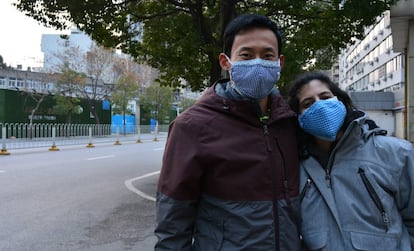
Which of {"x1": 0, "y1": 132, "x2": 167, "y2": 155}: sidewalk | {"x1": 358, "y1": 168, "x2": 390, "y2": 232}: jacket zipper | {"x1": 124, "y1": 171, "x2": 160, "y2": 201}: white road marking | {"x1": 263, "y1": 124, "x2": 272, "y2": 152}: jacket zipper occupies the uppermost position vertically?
{"x1": 263, "y1": 124, "x2": 272, "y2": 152}: jacket zipper

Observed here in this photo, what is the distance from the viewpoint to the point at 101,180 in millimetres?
10109

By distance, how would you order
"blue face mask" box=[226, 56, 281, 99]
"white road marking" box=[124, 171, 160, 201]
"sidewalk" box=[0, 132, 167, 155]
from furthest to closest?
1. "sidewalk" box=[0, 132, 167, 155]
2. "white road marking" box=[124, 171, 160, 201]
3. "blue face mask" box=[226, 56, 281, 99]

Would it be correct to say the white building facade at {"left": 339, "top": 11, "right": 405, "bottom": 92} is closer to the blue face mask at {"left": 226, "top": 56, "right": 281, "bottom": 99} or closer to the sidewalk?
the sidewalk

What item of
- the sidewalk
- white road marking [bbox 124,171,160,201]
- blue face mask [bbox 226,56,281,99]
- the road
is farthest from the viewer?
the sidewalk


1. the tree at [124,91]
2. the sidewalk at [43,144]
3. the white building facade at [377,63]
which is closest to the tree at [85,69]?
the tree at [124,91]

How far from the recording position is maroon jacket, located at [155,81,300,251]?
165 cm

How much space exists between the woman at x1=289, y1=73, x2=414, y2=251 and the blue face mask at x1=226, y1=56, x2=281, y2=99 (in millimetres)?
243

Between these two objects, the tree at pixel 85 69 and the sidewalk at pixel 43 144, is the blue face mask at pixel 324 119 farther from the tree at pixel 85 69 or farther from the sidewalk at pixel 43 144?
the tree at pixel 85 69

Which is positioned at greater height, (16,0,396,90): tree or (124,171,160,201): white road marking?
(16,0,396,90): tree

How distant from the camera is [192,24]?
8.95 m

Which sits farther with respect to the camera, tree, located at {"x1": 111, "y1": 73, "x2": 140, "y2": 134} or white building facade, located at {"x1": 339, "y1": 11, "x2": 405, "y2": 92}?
white building facade, located at {"x1": 339, "y1": 11, "x2": 405, "y2": 92}

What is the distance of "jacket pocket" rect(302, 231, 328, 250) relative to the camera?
67.2 inches

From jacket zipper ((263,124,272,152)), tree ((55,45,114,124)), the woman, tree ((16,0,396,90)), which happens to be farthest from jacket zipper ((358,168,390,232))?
tree ((55,45,114,124))

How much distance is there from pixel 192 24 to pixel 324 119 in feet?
24.4
